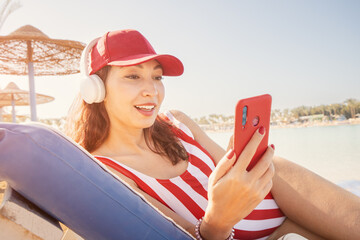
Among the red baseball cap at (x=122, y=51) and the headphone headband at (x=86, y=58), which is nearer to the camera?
the red baseball cap at (x=122, y=51)

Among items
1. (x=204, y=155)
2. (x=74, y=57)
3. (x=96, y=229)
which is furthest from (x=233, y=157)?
(x=74, y=57)

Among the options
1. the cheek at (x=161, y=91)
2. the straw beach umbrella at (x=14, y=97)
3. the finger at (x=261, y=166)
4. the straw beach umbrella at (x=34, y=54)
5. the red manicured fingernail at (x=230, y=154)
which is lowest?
the straw beach umbrella at (x=14, y=97)

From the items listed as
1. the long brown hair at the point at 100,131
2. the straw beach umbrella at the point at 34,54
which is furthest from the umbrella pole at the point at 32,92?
the long brown hair at the point at 100,131

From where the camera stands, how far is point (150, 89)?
1.50m

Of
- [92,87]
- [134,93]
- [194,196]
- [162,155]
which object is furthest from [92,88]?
[194,196]

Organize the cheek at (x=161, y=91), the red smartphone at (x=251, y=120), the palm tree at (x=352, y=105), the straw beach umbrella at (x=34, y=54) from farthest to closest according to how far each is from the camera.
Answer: the palm tree at (x=352, y=105) < the straw beach umbrella at (x=34, y=54) < the cheek at (x=161, y=91) < the red smartphone at (x=251, y=120)

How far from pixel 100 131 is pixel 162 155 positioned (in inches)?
17.3

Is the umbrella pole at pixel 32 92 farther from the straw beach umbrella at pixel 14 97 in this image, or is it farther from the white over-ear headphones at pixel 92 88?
the white over-ear headphones at pixel 92 88

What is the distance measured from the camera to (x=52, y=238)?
0.64m

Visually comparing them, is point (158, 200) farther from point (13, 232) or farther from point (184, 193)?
point (13, 232)

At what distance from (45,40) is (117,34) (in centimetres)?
626

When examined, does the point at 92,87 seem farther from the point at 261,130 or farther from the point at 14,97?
the point at 14,97

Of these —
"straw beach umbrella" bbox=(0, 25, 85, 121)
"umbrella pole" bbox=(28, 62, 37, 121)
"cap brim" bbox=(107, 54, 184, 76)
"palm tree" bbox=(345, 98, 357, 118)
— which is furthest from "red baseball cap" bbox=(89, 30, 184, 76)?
"palm tree" bbox=(345, 98, 357, 118)

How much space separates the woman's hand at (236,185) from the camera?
79 centimetres
